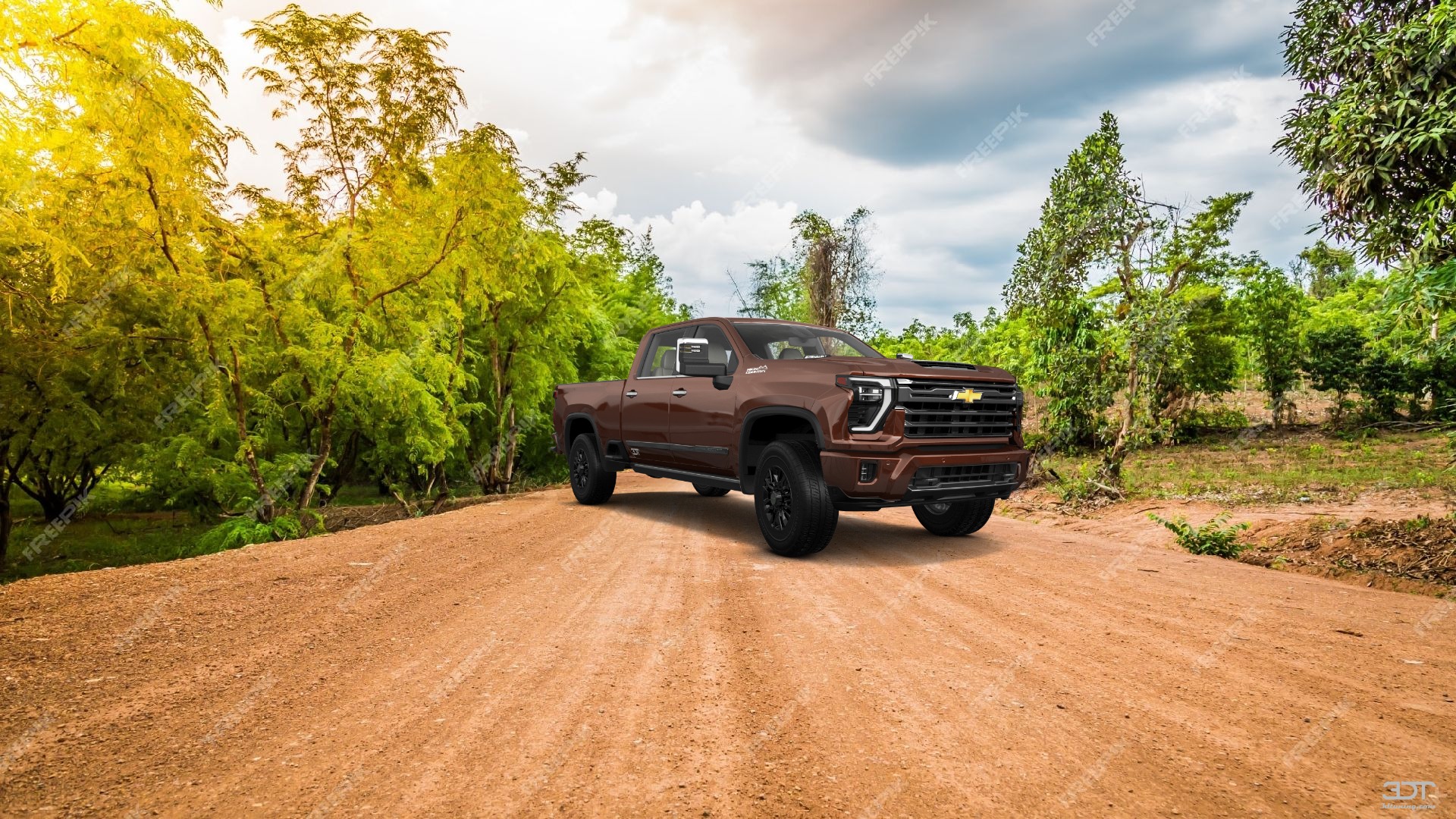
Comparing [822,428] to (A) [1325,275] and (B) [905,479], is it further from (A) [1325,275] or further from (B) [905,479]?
(A) [1325,275]

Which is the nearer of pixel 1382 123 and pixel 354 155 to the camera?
pixel 1382 123

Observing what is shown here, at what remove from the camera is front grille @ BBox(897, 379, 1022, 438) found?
231 inches

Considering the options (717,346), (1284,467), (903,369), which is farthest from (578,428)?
(1284,467)

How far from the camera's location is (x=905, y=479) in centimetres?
570

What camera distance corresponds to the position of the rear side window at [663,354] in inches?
320


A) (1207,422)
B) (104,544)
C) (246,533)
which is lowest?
(104,544)

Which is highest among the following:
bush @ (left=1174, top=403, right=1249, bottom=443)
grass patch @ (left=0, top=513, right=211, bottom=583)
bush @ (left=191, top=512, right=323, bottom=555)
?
bush @ (left=1174, top=403, right=1249, bottom=443)

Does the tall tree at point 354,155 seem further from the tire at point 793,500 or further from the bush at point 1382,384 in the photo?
the bush at point 1382,384

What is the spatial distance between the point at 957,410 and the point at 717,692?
381 centimetres

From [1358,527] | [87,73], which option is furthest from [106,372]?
[1358,527]

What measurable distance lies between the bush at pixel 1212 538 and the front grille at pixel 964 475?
224cm

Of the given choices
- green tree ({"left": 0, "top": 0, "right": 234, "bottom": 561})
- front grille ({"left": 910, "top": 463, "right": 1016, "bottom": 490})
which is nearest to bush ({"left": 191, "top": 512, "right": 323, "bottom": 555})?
green tree ({"left": 0, "top": 0, "right": 234, "bottom": 561})

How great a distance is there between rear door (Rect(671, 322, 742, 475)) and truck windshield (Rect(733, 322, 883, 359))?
25cm

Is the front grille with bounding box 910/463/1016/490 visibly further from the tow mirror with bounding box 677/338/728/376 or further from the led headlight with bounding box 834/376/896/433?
the tow mirror with bounding box 677/338/728/376
